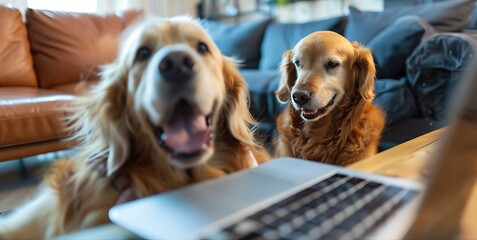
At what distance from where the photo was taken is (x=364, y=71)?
1184 millimetres

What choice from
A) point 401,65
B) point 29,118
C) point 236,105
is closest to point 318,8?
point 401,65

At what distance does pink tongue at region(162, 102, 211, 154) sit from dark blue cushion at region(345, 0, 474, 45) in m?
1.14

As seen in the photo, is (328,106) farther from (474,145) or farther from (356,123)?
(474,145)

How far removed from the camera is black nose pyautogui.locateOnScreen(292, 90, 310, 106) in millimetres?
1141

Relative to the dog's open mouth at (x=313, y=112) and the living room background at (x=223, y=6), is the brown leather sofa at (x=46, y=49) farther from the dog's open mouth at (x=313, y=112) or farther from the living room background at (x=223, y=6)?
the dog's open mouth at (x=313, y=112)

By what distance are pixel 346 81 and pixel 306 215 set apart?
0.82 m

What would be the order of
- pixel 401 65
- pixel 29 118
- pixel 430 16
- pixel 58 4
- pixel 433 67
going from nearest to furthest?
pixel 433 67 → pixel 401 65 → pixel 29 118 → pixel 430 16 → pixel 58 4

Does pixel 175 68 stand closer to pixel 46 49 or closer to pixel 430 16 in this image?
pixel 430 16

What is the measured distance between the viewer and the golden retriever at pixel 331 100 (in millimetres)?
1128

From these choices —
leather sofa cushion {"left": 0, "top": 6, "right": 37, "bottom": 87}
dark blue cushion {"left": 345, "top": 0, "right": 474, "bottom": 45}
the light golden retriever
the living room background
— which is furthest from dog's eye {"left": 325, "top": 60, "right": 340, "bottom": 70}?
leather sofa cushion {"left": 0, "top": 6, "right": 37, "bottom": 87}

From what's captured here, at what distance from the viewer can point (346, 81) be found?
1208 millimetres

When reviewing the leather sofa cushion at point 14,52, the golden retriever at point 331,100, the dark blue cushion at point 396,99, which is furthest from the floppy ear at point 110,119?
the leather sofa cushion at point 14,52

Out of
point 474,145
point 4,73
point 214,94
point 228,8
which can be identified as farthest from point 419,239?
point 228,8

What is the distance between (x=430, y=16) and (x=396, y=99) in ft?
2.32
